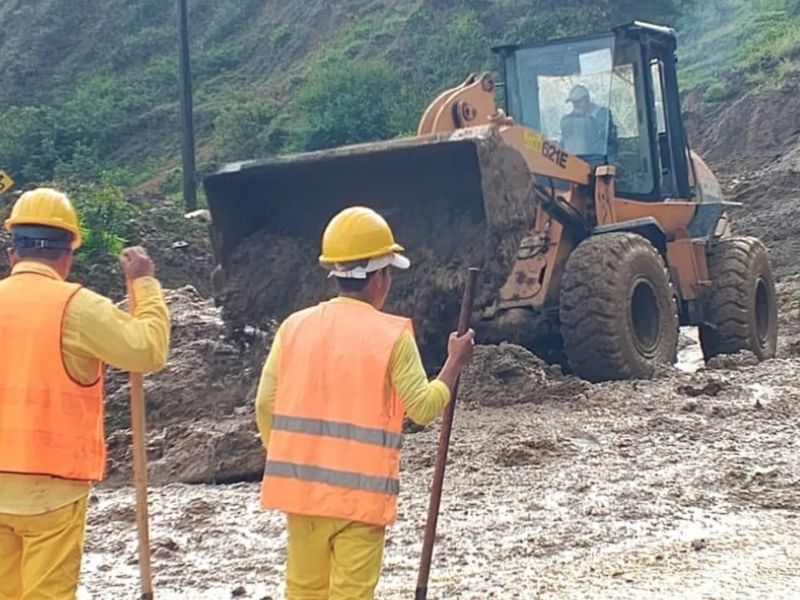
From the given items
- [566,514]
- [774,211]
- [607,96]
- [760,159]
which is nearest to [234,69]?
[760,159]

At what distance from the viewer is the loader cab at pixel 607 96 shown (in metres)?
11.1

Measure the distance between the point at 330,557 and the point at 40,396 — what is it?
3.32ft

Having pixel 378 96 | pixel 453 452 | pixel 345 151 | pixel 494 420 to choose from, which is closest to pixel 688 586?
pixel 453 452

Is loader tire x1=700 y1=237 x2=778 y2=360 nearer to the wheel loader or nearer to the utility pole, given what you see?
the wheel loader

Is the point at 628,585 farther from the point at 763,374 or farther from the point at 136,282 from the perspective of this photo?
the point at 763,374

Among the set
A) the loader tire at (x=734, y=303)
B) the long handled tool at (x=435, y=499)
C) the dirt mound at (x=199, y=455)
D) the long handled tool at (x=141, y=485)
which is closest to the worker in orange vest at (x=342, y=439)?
the long handled tool at (x=435, y=499)

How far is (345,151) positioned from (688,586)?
193 inches

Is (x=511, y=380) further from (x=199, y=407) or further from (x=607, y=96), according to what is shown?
(x=607, y=96)

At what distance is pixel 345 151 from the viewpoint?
366 inches

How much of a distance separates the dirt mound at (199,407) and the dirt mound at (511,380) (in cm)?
157

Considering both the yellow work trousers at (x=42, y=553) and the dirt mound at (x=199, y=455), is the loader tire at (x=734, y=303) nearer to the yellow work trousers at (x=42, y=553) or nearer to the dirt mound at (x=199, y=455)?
the dirt mound at (x=199, y=455)

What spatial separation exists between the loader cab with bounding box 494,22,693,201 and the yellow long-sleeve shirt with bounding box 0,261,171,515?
299 inches

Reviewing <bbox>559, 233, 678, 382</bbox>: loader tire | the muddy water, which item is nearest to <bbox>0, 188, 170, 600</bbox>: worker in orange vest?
the muddy water

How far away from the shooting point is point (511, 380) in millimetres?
9477
